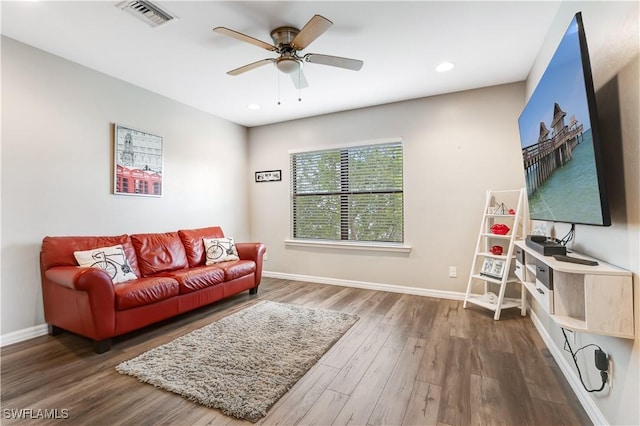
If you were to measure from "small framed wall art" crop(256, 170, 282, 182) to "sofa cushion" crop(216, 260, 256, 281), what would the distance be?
1.64 metres

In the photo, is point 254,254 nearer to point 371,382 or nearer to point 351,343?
point 351,343

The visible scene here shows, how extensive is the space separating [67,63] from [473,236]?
186 inches

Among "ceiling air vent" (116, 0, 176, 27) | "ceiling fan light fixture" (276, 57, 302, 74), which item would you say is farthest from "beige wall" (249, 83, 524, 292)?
"ceiling air vent" (116, 0, 176, 27)

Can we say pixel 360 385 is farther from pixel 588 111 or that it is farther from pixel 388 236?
pixel 388 236

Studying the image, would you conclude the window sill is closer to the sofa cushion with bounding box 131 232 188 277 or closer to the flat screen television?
the sofa cushion with bounding box 131 232 188 277

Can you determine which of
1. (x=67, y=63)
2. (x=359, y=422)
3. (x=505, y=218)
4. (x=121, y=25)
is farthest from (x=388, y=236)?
(x=67, y=63)

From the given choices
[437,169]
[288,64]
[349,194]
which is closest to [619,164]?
[288,64]

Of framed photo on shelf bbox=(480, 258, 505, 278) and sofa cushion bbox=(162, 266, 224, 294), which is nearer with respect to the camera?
sofa cushion bbox=(162, 266, 224, 294)

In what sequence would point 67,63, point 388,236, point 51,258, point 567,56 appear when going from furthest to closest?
→ point 388,236, point 67,63, point 51,258, point 567,56

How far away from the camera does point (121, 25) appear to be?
2316 millimetres

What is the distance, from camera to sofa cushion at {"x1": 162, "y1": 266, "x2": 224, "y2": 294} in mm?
2947

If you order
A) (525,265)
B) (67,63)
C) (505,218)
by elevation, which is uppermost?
(67,63)
